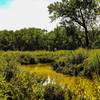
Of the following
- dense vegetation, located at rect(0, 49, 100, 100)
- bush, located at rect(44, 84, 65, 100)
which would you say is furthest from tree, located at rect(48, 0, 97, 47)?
bush, located at rect(44, 84, 65, 100)

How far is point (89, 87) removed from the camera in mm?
8523

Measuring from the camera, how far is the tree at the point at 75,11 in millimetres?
44750

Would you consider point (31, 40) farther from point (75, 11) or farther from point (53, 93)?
point (53, 93)

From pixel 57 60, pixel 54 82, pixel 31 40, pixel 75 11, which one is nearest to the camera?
pixel 54 82

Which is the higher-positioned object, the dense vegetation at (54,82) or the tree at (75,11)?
the tree at (75,11)

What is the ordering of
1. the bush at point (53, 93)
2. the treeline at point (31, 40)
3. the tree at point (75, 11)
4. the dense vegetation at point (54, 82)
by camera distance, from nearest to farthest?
the dense vegetation at point (54, 82), the bush at point (53, 93), the tree at point (75, 11), the treeline at point (31, 40)

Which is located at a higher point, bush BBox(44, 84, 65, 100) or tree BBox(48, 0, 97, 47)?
tree BBox(48, 0, 97, 47)

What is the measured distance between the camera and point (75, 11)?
148ft

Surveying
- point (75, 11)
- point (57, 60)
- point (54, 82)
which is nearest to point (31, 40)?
point (75, 11)

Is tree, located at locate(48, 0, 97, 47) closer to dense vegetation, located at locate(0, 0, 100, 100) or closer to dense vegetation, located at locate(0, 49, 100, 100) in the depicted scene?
dense vegetation, located at locate(0, 0, 100, 100)

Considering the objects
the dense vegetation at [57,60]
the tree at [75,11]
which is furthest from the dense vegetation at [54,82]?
the tree at [75,11]

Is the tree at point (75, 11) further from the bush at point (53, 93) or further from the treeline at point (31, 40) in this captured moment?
the treeline at point (31, 40)

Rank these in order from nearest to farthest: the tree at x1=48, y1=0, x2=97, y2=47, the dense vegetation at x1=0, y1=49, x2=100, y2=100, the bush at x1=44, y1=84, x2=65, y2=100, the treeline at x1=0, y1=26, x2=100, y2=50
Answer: the dense vegetation at x1=0, y1=49, x2=100, y2=100 < the bush at x1=44, y1=84, x2=65, y2=100 < the tree at x1=48, y1=0, x2=97, y2=47 < the treeline at x1=0, y1=26, x2=100, y2=50

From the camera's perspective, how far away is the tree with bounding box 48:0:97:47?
44750mm
